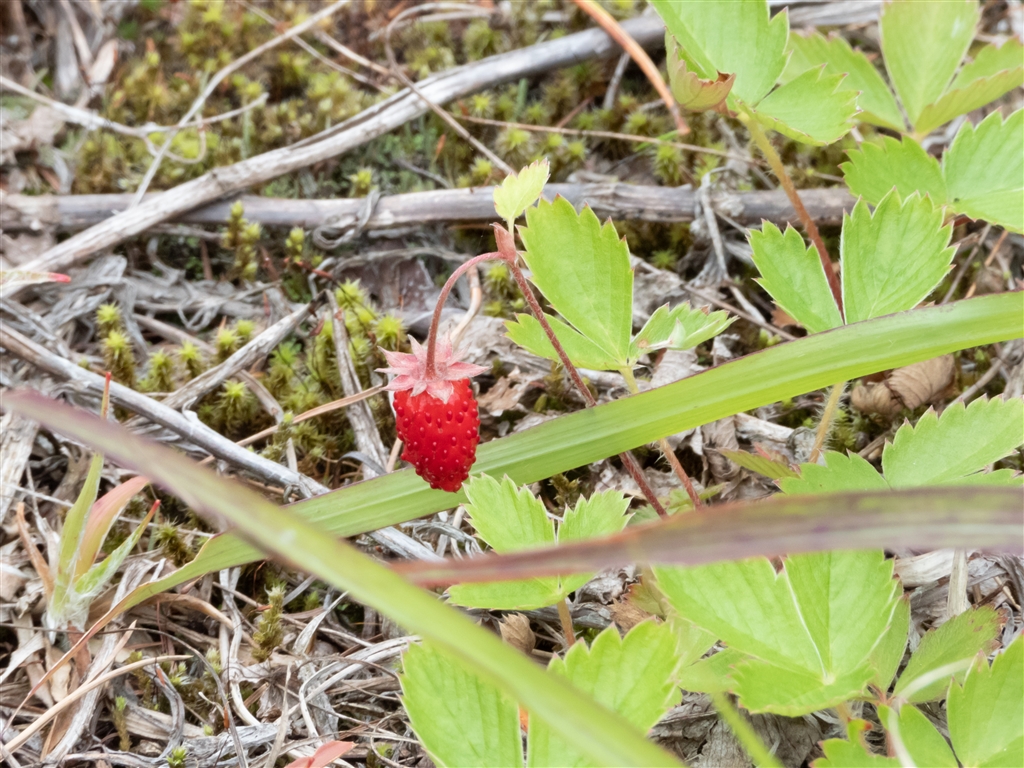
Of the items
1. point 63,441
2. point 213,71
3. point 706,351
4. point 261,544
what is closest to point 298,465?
point 63,441

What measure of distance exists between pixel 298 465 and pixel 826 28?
223 cm

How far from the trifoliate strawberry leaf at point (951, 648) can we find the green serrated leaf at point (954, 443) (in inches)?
9.8

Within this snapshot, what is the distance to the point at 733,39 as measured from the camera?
5.86ft

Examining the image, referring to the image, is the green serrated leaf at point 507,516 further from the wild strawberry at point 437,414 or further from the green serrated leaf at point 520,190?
the green serrated leaf at point 520,190

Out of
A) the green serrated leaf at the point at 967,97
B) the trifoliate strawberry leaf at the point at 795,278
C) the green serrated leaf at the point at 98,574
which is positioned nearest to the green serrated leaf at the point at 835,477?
the trifoliate strawberry leaf at the point at 795,278

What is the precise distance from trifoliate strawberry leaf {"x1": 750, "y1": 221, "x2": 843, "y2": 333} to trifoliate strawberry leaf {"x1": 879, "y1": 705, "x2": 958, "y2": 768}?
29.5 inches

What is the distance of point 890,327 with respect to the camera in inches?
62.1

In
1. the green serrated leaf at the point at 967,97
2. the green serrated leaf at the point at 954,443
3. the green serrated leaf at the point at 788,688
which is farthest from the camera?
the green serrated leaf at the point at 967,97

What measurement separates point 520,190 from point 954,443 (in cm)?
90

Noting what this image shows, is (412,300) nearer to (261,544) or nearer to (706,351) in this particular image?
(706,351)

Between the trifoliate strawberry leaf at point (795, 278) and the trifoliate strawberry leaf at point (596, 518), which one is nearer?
the trifoliate strawberry leaf at point (596, 518)

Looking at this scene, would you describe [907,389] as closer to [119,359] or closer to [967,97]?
[967,97]

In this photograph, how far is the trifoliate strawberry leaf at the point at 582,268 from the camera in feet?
5.01

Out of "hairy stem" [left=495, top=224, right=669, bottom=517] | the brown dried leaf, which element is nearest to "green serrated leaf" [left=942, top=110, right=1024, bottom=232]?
"hairy stem" [left=495, top=224, right=669, bottom=517]
